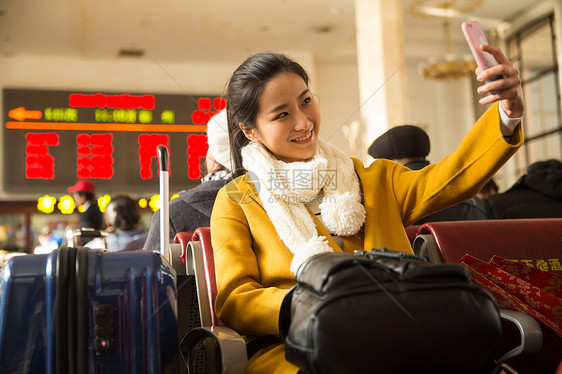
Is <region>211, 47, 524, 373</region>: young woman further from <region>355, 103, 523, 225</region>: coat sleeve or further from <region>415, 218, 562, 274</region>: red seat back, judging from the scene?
<region>415, 218, 562, 274</region>: red seat back

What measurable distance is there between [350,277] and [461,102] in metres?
9.86

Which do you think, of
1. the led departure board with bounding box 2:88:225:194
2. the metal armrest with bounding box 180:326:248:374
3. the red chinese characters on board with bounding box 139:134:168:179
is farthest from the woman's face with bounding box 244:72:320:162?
the red chinese characters on board with bounding box 139:134:168:179

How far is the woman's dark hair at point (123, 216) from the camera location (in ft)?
13.5

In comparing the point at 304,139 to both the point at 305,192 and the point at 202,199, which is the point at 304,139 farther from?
the point at 202,199

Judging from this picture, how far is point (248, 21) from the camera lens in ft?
24.5

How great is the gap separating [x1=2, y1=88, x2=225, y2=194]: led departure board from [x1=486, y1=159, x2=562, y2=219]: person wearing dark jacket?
4586 mm

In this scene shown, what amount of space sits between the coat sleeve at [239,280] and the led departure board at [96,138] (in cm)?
570

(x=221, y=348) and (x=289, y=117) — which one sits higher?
(x=289, y=117)

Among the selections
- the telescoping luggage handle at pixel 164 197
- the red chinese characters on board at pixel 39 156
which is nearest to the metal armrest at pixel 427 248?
the telescoping luggage handle at pixel 164 197

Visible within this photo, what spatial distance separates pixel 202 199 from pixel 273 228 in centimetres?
84

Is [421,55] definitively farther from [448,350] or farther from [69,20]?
[448,350]

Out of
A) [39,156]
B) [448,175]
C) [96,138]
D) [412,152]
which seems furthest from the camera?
[96,138]

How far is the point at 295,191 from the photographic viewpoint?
5.16 feet

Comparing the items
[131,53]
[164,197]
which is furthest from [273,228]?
[131,53]
